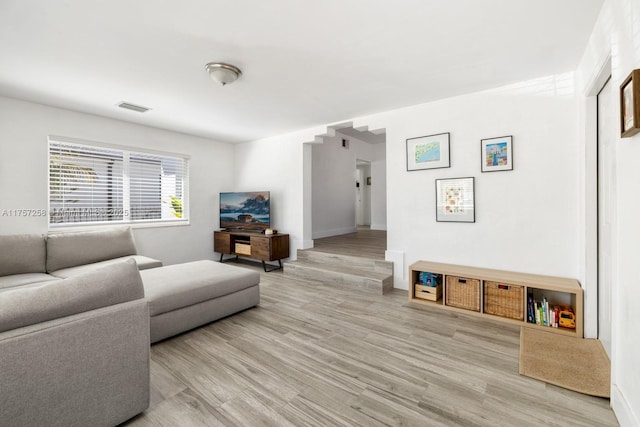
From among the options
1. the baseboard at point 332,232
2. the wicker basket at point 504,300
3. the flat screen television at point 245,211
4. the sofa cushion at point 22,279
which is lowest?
the wicker basket at point 504,300

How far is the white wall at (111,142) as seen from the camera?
347 cm

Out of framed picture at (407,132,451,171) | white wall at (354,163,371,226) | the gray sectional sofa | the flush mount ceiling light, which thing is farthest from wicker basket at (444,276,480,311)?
white wall at (354,163,371,226)

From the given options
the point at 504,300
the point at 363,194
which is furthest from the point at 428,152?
the point at 363,194

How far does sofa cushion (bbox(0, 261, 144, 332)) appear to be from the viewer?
1187 mm

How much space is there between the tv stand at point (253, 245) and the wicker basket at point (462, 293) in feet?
9.07

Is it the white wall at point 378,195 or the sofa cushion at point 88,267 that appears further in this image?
the white wall at point 378,195

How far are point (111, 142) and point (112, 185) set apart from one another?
66cm

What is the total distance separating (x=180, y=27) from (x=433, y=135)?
9.59 feet

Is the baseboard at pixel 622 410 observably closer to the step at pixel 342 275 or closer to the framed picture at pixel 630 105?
the framed picture at pixel 630 105

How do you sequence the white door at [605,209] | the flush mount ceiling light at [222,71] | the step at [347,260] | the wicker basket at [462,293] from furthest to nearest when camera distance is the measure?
the step at [347,260]
the wicker basket at [462,293]
the flush mount ceiling light at [222,71]
the white door at [605,209]

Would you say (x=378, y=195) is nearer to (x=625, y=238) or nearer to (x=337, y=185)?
(x=337, y=185)

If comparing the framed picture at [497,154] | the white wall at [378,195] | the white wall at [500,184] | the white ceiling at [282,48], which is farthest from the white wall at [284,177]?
the white wall at [378,195]

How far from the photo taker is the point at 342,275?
399cm

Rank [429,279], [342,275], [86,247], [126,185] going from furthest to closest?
[126,185], [342,275], [86,247], [429,279]
